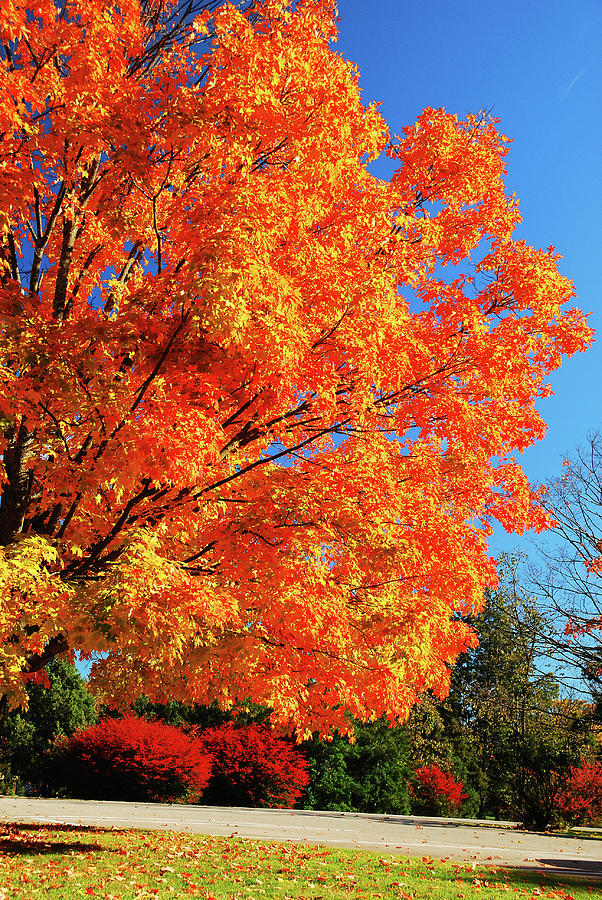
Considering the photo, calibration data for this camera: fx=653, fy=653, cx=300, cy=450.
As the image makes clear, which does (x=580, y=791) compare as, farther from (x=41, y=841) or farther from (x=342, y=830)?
(x=41, y=841)

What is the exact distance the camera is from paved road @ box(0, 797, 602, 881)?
1223cm

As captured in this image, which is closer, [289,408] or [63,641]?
[289,408]

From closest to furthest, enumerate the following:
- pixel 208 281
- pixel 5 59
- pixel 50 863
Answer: pixel 208 281
pixel 5 59
pixel 50 863

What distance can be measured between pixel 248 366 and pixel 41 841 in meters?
9.42

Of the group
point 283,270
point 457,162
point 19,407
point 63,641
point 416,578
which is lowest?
point 63,641

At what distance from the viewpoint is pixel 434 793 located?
2564cm

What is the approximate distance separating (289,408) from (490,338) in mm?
2571

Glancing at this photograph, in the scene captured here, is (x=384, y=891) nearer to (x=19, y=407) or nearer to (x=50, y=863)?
(x=50, y=863)

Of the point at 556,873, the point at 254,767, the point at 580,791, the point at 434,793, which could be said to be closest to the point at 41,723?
the point at 254,767

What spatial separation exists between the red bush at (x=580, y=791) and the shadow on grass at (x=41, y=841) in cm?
1505

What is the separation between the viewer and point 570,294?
26.7 feet

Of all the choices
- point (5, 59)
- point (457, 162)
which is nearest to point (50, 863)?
point (5, 59)

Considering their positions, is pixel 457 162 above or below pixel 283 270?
above

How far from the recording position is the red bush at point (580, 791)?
20.6 meters
